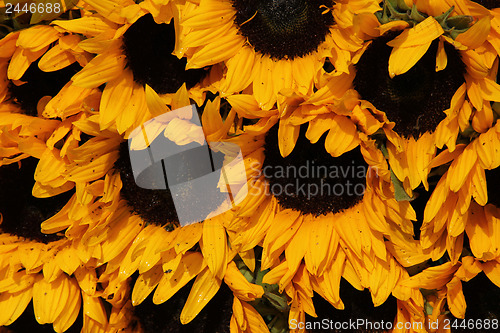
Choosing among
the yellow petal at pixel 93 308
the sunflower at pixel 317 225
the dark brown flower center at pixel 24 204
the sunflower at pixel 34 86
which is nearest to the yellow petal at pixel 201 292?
the sunflower at pixel 317 225

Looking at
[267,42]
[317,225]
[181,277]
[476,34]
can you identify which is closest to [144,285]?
[181,277]

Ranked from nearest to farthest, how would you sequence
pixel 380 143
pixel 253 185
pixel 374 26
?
pixel 374 26 → pixel 380 143 → pixel 253 185

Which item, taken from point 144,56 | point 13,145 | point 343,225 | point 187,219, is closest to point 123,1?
point 144,56

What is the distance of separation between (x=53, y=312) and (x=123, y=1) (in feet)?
2.59

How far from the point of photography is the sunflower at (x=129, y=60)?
1374 millimetres

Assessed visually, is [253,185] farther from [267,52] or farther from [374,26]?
[374,26]

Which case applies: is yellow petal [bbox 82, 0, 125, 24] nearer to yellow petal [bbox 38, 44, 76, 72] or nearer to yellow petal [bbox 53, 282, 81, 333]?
yellow petal [bbox 38, 44, 76, 72]

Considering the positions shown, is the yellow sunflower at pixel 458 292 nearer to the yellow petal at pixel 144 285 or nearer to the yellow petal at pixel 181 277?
the yellow petal at pixel 181 277

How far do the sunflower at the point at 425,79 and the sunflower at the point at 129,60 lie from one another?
40 centimetres

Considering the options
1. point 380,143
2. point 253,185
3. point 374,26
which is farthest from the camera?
point 253,185

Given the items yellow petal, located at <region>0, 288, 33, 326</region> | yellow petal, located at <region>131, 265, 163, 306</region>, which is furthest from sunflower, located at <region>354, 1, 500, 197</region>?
yellow petal, located at <region>0, 288, 33, 326</region>

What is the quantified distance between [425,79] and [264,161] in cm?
42

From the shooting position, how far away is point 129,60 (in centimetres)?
148

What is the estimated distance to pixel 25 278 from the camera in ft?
5.36
